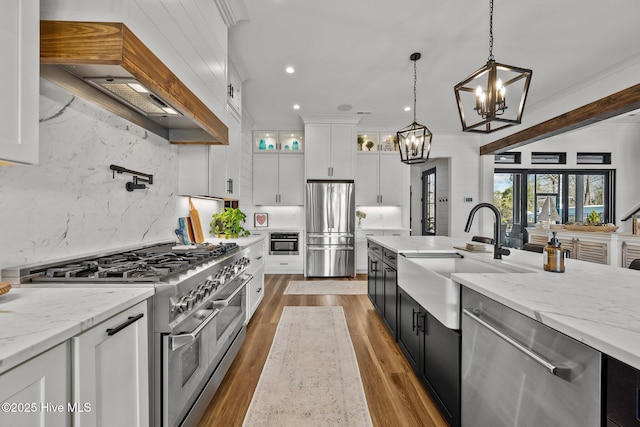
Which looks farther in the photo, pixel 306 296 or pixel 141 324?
pixel 306 296

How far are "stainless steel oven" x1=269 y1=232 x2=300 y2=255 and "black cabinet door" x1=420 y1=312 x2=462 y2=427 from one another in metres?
3.84

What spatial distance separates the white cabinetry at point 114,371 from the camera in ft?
2.68

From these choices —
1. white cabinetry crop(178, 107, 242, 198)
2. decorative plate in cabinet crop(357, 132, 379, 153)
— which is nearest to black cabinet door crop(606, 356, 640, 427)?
white cabinetry crop(178, 107, 242, 198)

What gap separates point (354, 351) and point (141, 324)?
5.94ft

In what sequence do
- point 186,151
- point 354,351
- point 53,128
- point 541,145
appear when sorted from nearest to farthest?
1. point 53,128
2. point 354,351
3. point 186,151
4. point 541,145

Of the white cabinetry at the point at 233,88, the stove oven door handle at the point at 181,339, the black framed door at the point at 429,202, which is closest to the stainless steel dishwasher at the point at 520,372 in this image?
the stove oven door handle at the point at 181,339

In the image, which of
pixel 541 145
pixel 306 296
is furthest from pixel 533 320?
pixel 541 145

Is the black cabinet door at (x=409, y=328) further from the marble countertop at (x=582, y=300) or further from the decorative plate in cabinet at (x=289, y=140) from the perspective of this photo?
the decorative plate in cabinet at (x=289, y=140)

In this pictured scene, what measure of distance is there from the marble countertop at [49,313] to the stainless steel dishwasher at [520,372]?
4.41 ft

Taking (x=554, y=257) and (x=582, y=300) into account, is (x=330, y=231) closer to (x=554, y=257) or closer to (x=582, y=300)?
(x=554, y=257)

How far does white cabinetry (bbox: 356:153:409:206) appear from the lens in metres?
5.72

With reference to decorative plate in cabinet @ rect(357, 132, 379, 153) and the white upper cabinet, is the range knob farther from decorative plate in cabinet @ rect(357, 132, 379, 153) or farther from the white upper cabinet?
decorative plate in cabinet @ rect(357, 132, 379, 153)

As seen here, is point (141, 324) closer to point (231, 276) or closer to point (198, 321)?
point (198, 321)

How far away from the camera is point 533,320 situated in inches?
35.9
